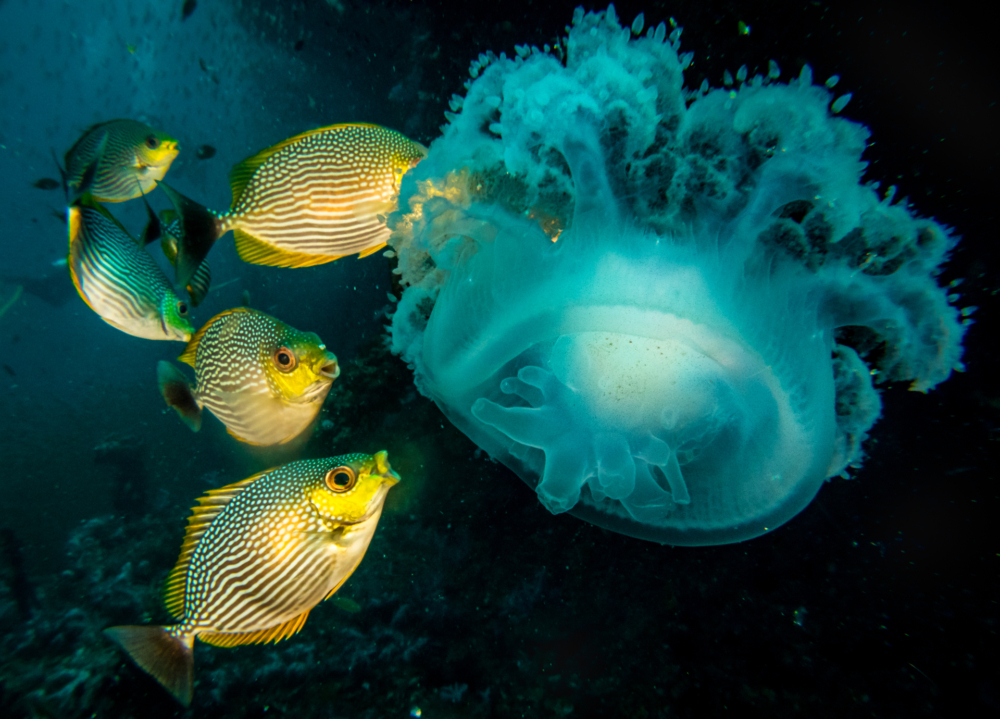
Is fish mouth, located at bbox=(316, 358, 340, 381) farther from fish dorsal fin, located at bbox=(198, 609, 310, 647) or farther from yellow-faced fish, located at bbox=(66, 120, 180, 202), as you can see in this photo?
yellow-faced fish, located at bbox=(66, 120, 180, 202)

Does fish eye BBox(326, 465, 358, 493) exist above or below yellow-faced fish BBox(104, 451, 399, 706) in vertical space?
Result: above

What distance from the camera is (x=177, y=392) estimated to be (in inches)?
108

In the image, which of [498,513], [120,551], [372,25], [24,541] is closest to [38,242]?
[24,541]

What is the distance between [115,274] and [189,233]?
0.95 m

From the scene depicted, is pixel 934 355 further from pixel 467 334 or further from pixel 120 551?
pixel 120 551

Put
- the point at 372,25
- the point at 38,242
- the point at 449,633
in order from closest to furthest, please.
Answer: the point at 449,633
the point at 372,25
the point at 38,242

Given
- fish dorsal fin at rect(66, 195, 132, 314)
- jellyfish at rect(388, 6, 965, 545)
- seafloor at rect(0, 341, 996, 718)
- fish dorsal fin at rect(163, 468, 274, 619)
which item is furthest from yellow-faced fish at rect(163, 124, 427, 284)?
seafloor at rect(0, 341, 996, 718)

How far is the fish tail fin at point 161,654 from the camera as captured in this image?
2385mm

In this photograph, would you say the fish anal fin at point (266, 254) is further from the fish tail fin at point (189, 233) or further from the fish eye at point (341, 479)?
the fish eye at point (341, 479)

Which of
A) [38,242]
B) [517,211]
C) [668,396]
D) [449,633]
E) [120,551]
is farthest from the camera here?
[38,242]

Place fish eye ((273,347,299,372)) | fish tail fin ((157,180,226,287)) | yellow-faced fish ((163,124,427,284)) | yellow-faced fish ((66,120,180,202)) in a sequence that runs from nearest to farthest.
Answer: fish tail fin ((157,180,226,287)) → yellow-faced fish ((163,124,427,284)) → fish eye ((273,347,299,372)) → yellow-faced fish ((66,120,180,202))

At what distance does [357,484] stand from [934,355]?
120 inches

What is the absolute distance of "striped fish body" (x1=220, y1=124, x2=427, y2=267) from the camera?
257 centimetres

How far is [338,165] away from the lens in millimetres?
2578
